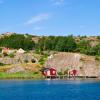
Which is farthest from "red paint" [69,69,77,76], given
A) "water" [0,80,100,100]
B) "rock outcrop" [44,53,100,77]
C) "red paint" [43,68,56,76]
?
"water" [0,80,100,100]

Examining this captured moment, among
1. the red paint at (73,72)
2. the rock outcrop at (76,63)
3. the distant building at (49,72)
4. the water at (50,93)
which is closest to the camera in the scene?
the water at (50,93)

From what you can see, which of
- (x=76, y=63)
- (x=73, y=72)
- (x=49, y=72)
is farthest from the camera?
(x=76, y=63)

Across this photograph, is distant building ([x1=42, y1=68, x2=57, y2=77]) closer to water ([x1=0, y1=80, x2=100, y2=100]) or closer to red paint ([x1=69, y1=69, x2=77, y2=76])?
red paint ([x1=69, y1=69, x2=77, y2=76])

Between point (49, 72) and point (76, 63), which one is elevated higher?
point (76, 63)

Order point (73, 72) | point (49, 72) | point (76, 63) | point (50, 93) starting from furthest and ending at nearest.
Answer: point (76, 63)
point (73, 72)
point (49, 72)
point (50, 93)

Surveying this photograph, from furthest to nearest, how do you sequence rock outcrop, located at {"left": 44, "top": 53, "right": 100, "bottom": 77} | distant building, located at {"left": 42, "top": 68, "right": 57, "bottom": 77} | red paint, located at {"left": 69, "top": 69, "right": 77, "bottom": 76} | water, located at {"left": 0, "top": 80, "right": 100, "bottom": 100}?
red paint, located at {"left": 69, "top": 69, "right": 77, "bottom": 76}
rock outcrop, located at {"left": 44, "top": 53, "right": 100, "bottom": 77}
distant building, located at {"left": 42, "top": 68, "right": 57, "bottom": 77}
water, located at {"left": 0, "top": 80, "right": 100, "bottom": 100}

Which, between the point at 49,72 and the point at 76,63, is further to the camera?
the point at 76,63

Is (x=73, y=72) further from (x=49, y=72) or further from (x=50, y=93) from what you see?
(x=50, y=93)

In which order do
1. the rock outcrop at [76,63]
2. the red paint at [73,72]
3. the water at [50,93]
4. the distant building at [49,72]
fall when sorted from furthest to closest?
the red paint at [73,72], the rock outcrop at [76,63], the distant building at [49,72], the water at [50,93]

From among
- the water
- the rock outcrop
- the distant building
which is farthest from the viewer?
the rock outcrop

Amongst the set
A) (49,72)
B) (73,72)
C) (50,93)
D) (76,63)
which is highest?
(76,63)

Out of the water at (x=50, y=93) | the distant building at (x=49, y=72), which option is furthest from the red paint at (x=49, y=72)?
the water at (x=50, y=93)

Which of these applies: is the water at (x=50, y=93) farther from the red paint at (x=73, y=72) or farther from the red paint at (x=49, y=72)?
the red paint at (x=73, y=72)

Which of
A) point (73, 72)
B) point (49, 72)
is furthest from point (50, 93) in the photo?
point (73, 72)
